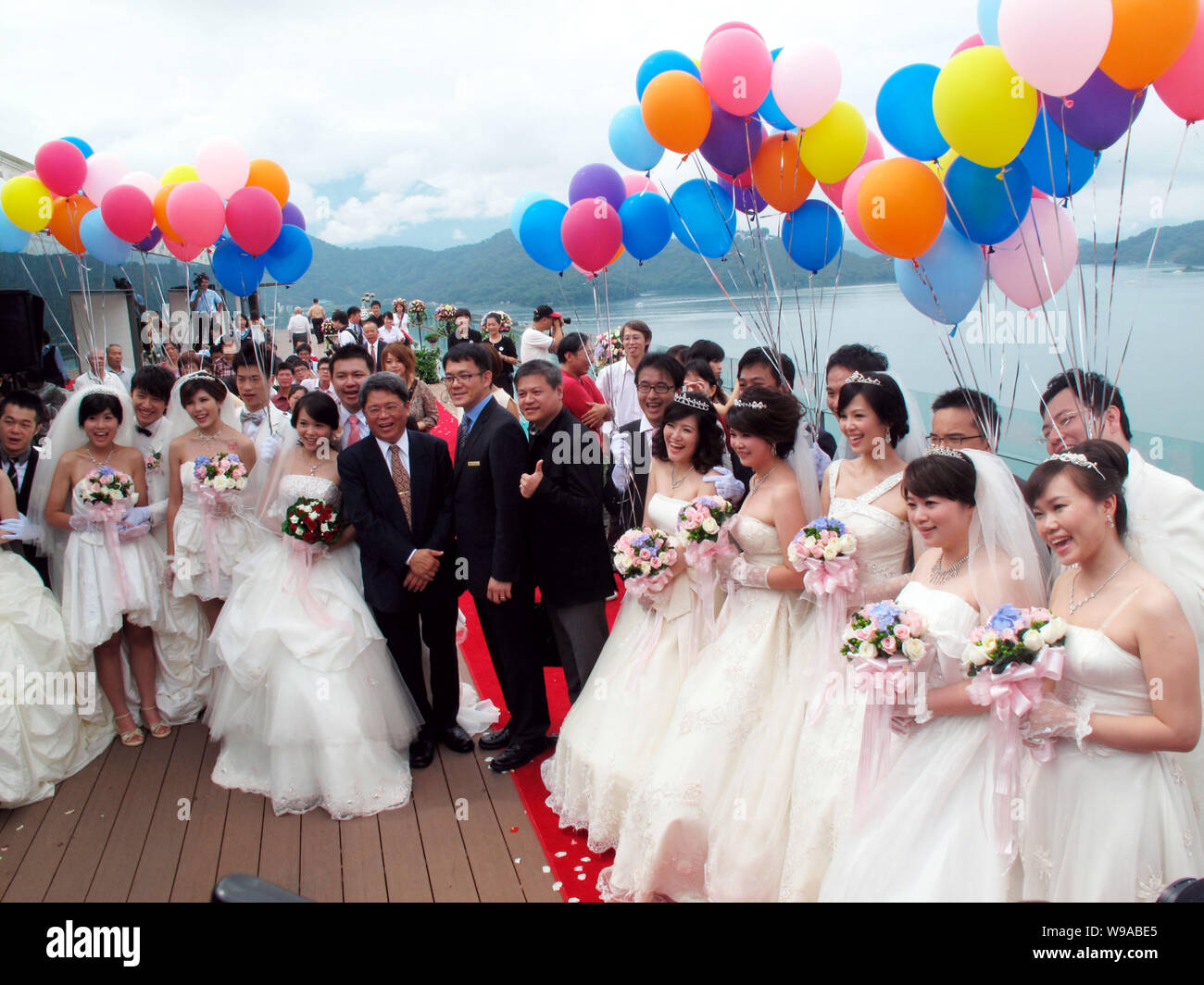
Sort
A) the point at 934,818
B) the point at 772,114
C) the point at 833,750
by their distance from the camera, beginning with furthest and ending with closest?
the point at 772,114
the point at 833,750
the point at 934,818

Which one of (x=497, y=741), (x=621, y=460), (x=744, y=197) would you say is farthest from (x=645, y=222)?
(x=497, y=741)

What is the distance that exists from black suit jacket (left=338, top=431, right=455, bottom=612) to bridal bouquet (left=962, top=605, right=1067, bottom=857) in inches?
95.3

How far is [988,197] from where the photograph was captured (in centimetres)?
323

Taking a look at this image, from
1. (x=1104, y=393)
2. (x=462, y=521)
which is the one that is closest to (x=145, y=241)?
(x=462, y=521)

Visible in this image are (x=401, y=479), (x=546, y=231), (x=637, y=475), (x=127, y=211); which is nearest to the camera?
(x=401, y=479)

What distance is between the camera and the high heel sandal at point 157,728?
4293mm

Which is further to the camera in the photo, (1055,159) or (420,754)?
(420,754)

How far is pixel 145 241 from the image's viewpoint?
533 centimetres

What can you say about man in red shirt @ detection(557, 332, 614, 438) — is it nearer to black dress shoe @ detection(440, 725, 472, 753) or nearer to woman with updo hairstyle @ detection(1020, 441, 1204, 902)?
black dress shoe @ detection(440, 725, 472, 753)

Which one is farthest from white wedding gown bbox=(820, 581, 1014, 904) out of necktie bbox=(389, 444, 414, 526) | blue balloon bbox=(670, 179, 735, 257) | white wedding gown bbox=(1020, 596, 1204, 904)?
blue balloon bbox=(670, 179, 735, 257)

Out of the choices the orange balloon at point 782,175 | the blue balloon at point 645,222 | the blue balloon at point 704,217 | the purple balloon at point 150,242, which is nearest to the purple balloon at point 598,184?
the blue balloon at point 645,222

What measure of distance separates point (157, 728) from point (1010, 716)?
4.02 metres

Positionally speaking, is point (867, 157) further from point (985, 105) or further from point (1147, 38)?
point (1147, 38)

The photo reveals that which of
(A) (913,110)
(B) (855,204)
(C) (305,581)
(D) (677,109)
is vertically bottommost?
(C) (305,581)
